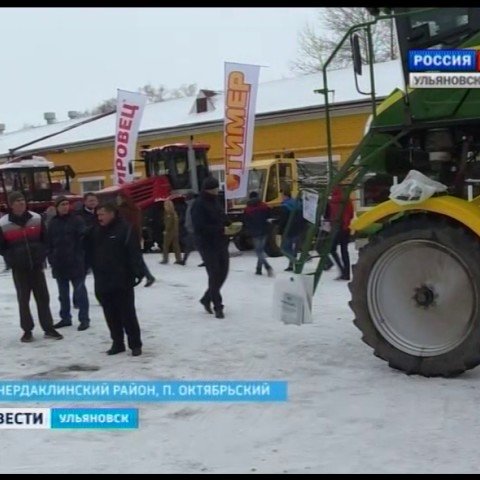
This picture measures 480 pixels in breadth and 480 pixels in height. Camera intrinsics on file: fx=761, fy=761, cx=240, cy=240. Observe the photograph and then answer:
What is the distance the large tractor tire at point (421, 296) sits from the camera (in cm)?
614

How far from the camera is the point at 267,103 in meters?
26.0

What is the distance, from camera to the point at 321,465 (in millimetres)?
4488

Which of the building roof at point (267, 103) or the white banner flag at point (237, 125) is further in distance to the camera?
the building roof at point (267, 103)

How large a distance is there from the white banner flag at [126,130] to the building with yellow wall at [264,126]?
3702mm

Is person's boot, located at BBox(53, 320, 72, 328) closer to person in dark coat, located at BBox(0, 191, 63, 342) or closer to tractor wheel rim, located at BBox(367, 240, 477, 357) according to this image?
person in dark coat, located at BBox(0, 191, 63, 342)

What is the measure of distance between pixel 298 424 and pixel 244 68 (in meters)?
12.2

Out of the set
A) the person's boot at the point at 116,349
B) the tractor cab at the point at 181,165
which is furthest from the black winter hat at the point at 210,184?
the tractor cab at the point at 181,165

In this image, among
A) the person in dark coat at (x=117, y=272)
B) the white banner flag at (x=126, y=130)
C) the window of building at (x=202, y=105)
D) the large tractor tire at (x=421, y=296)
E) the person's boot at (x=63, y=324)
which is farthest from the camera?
the window of building at (x=202, y=105)

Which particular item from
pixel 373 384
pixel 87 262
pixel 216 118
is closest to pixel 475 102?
pixel 373 384

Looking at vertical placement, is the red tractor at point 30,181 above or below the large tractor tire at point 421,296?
above

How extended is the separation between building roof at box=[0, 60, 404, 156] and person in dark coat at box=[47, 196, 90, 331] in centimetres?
1022

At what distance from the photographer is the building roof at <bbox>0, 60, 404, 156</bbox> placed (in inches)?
866

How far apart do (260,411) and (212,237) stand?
12.9 ft

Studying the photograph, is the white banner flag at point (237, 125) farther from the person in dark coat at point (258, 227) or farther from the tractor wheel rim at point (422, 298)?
the tractor wheel rim at point (422, 298)
